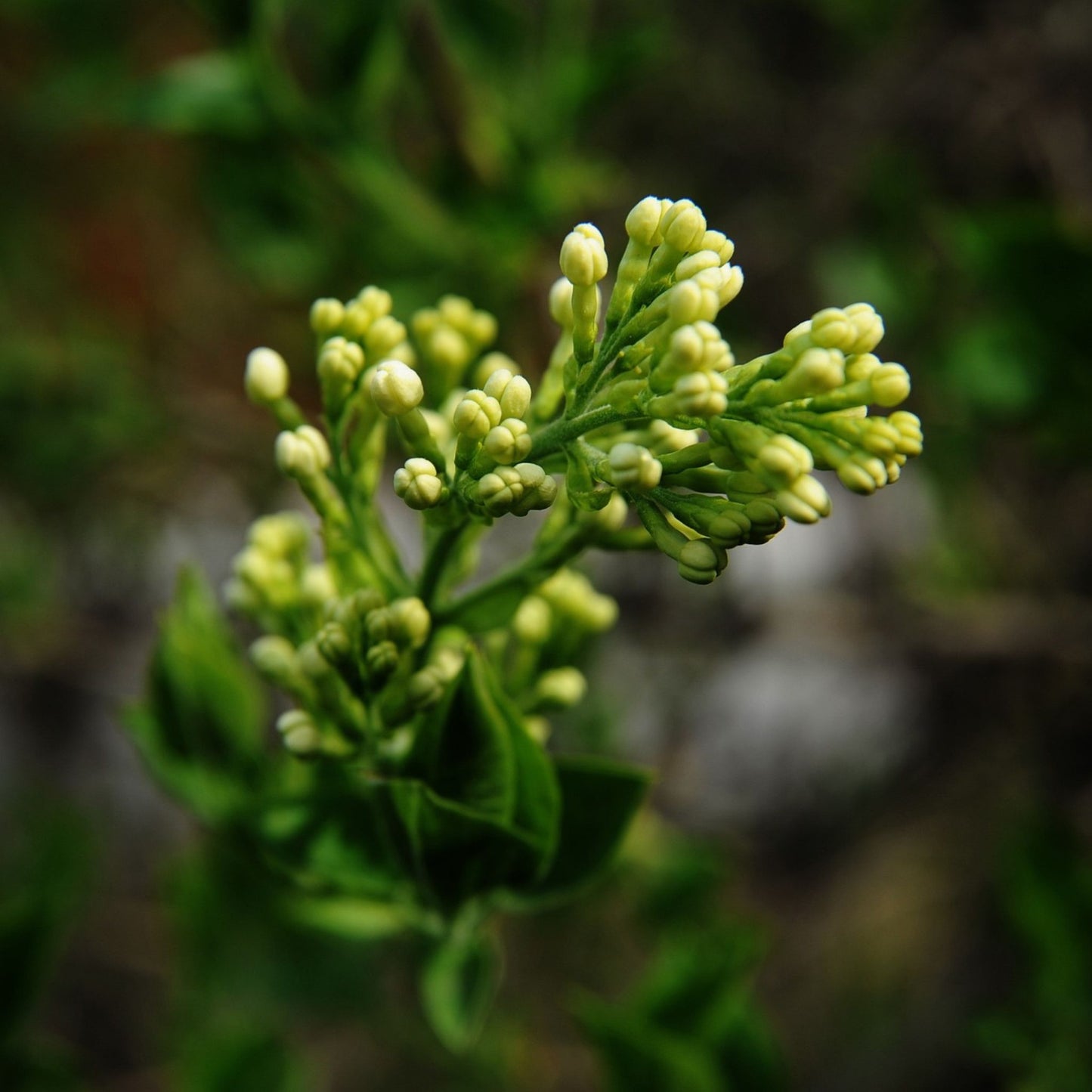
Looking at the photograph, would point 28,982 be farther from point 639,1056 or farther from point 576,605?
point 576,605

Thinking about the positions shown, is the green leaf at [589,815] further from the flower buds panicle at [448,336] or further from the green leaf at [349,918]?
the flower buds panicle at [448,336]

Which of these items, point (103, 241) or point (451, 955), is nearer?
point (451, 955)

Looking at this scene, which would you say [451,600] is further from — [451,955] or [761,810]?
[761,810]

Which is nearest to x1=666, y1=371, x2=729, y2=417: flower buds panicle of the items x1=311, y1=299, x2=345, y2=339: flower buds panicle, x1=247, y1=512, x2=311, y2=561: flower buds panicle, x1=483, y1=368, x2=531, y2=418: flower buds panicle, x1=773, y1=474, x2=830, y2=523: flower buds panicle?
x1=773, y1=474, x2=830, y2=523: flower buds panicle

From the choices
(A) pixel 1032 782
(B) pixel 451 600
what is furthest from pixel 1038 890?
(B) pixel 451 600

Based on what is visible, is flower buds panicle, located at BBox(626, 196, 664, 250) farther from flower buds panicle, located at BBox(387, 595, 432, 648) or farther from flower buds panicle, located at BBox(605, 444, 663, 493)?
flower buds panicle, located at BBox(387, 595, 432, 648)

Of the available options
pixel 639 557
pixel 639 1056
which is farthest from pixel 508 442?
pixel 639 557
